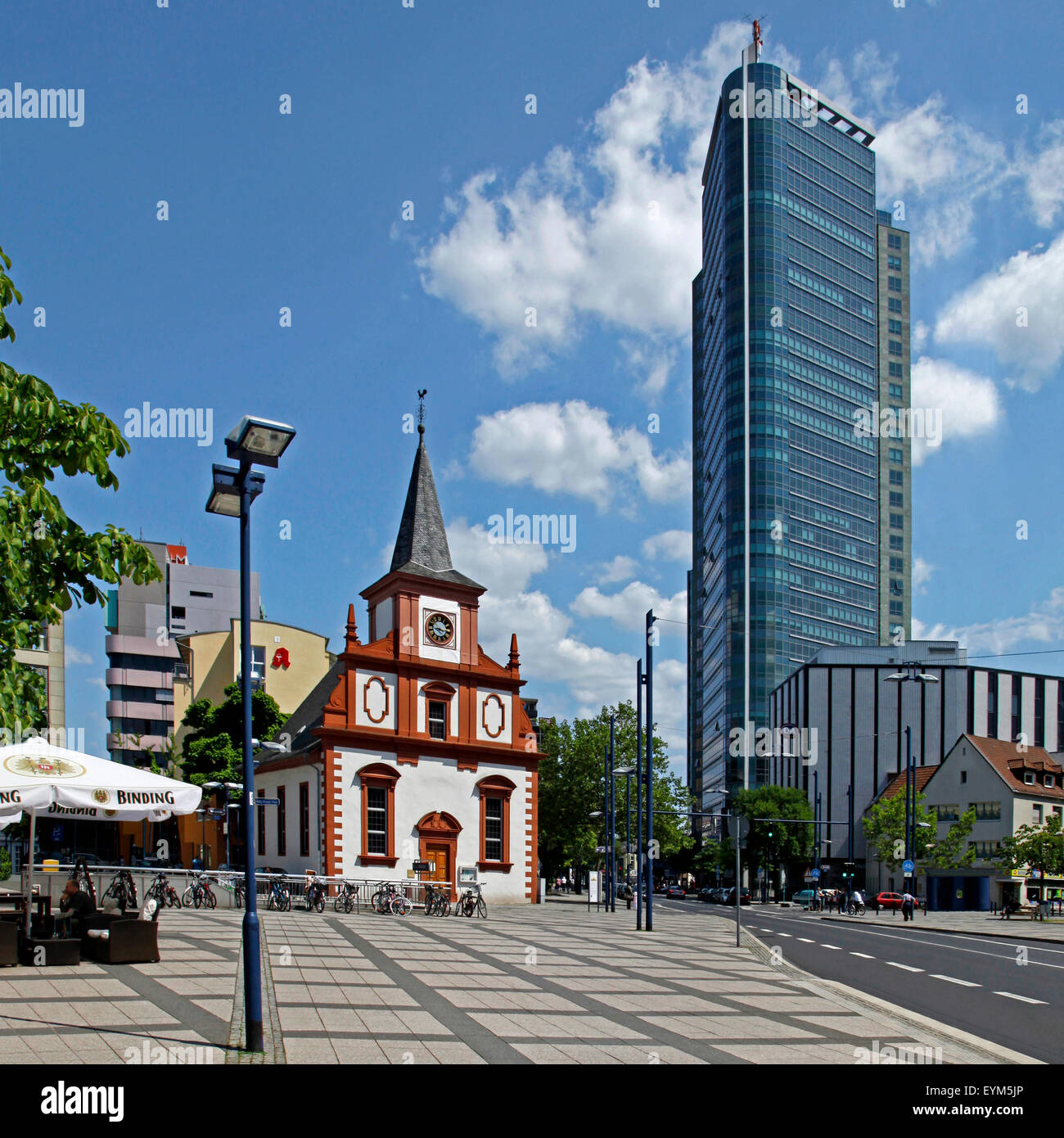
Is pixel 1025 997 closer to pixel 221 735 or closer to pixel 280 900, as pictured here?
pixel 280 900

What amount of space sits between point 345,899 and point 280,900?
2188 mm

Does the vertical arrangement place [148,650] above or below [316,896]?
above

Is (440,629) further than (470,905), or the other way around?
(440,629)

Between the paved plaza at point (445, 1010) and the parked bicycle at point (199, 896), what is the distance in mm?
11115

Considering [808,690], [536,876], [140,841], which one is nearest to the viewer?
[536,876]

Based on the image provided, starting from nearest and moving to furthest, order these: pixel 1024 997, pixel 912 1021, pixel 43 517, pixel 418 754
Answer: pixel 43 517 < pixel 912 1021 < pixel 1024 997 < pixel 418 754

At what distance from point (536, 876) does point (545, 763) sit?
1125 inches

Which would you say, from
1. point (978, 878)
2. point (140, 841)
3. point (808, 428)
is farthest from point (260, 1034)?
point (808, 428)

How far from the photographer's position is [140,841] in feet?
307

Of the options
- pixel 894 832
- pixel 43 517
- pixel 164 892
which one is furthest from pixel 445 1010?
pixel 894 832

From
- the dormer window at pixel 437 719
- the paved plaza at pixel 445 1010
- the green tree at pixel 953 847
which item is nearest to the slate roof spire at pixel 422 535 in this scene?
the dormer window at pixel 437 719

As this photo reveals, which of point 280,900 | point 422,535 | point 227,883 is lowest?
point 280,900

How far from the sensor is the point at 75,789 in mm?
15422
